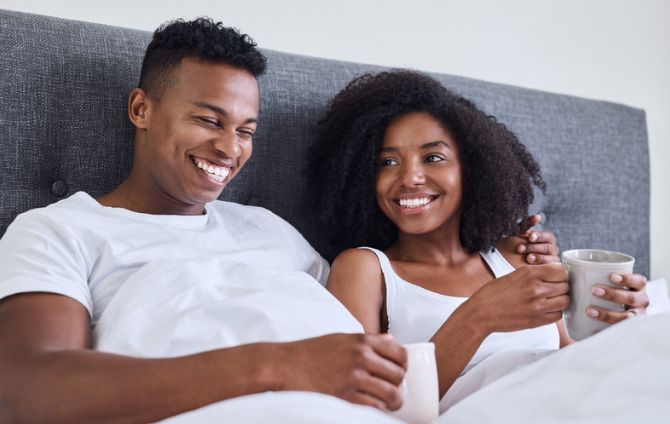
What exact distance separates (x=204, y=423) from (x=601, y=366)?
0.52 m

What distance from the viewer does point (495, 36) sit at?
7.33 feet

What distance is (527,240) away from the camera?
154 centimetres

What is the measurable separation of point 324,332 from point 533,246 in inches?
27.9

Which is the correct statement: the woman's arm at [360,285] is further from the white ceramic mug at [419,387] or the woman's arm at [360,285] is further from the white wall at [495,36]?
the white wall at [495,36]

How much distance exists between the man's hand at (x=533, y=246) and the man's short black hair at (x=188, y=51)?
2.27 ft

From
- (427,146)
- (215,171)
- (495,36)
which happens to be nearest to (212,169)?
(215,171)

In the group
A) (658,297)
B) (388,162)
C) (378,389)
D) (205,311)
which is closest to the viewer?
(378,389)

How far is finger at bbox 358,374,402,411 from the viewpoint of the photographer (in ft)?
2.63

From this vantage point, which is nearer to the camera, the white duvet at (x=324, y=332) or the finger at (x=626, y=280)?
the white duvet at (x=324, y=332)

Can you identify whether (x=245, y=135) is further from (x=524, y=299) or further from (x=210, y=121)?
(x=524, y=299)

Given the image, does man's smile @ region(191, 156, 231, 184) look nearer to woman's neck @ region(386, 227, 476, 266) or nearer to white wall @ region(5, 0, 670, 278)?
woman's neck @ region(386, 227, 476, 266)

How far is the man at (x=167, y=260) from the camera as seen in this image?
31.8 inches

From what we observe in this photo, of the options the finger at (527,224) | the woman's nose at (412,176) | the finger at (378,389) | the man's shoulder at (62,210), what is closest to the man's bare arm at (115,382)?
the finger at (378,389)

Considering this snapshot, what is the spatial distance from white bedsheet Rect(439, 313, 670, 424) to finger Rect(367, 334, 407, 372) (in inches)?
5.3
